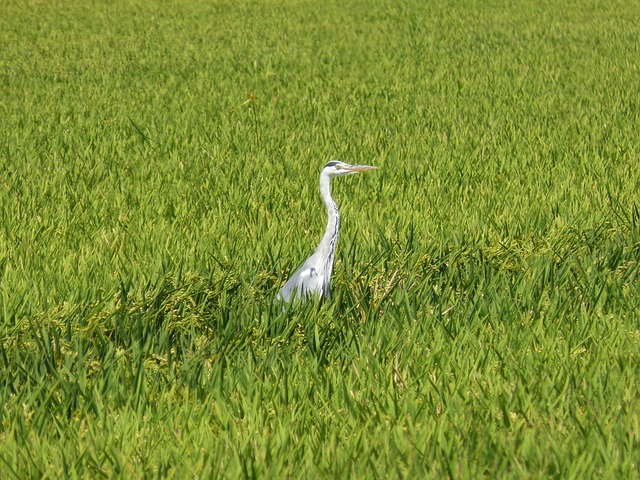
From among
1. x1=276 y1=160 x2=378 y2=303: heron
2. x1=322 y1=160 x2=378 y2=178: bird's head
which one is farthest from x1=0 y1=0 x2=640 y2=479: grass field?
x1=322 y1=160 x2=378 y2=178: bird's head

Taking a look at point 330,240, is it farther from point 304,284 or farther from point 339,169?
point 339,169

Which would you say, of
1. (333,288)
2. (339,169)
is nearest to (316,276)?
(333,288)

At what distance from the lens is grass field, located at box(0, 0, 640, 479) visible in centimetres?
279

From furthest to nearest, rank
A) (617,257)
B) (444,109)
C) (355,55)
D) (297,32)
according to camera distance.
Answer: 1. (297,32)
2. (355,55)
3. (444,109)
4. (617,257)

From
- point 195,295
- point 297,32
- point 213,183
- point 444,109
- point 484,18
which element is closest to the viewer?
point 195,295

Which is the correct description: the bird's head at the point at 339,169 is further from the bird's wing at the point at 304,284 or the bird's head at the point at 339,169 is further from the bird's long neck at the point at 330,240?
the bird's wing at the point at 304,284

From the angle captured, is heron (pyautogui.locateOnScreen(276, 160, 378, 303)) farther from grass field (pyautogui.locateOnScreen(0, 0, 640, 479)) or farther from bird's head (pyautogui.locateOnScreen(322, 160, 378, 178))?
bird's head (pyautogui.locateOnScreen(322, 160, 378, 178))

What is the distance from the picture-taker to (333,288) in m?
4.23

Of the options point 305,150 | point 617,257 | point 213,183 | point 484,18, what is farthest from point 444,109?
point 484,18

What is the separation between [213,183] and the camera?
6.42 meters

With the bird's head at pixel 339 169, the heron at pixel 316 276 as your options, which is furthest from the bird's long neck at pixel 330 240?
the bird's head at pixel 339 169

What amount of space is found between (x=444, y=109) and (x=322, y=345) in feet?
19.3

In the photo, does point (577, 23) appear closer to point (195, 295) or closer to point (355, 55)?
point (355, 55)

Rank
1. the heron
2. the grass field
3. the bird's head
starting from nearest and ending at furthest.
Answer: the grass field < the heron < the bird's head
